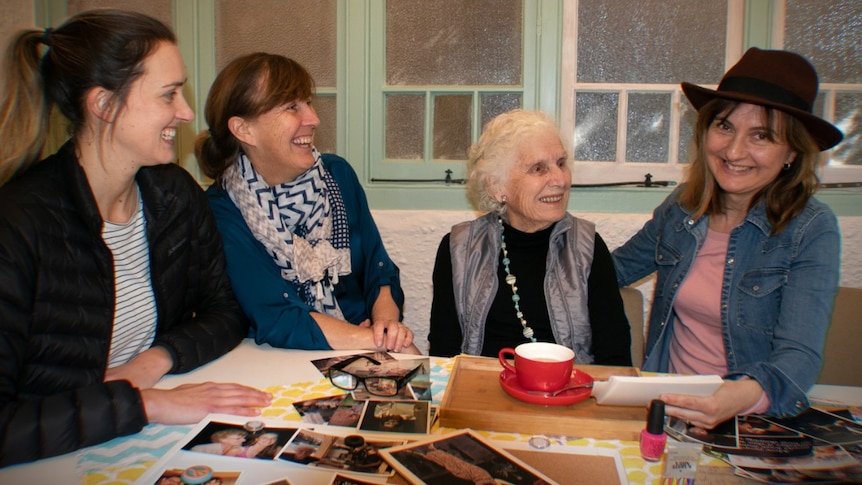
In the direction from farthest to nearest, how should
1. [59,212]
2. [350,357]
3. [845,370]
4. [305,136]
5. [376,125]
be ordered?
[376,125]
[305,136]
[845,370]
[350,357]
[59,212]

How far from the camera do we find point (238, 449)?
41.0 inches

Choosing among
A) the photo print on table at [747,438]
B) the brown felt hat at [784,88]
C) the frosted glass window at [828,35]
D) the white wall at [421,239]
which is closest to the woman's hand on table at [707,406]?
the photo print on table at [747,438]

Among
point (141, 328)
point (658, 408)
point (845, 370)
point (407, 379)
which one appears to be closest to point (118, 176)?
point (141, 328)

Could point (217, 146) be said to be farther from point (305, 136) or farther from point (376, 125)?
point (376, 125)

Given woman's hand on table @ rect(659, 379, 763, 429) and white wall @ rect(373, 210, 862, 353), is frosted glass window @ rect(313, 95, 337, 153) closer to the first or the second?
white wall @ rect(373, 210, 862, 353)

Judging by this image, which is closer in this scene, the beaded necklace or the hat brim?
the hat brim

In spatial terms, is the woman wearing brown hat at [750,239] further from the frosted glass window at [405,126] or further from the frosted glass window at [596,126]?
the frosted glass window at [405,126]

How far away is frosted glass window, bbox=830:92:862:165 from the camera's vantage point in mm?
2400

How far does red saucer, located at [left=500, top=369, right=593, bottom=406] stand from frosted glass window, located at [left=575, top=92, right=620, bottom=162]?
149 cm

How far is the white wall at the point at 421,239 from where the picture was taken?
249 centimetres

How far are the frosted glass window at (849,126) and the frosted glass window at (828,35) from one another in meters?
0.07

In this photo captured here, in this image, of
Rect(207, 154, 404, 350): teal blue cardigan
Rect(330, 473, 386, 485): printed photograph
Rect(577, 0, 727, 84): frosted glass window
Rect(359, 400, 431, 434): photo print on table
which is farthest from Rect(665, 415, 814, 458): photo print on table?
Rect(577, 0, 727, 84): frosted glass window

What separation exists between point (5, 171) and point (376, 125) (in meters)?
1.53

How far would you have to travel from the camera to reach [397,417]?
1.16 meters
